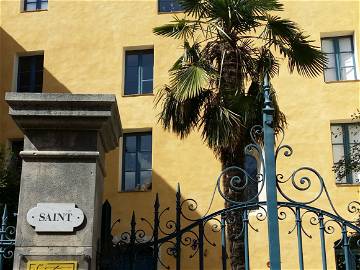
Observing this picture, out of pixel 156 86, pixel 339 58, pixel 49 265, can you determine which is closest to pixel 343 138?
pixel 339 58

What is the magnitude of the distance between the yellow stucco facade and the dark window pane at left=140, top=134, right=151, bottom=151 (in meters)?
0.30

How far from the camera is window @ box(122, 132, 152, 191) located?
59.3ft

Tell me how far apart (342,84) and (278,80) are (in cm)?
190

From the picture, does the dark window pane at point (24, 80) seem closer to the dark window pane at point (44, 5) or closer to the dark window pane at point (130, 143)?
the dark window pane at point (44, 5)

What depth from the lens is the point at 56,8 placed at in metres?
20.3

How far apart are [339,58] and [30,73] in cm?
1004

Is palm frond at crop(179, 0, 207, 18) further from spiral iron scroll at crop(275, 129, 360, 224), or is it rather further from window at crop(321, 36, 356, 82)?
window at crop(321, 36, 356, 82)

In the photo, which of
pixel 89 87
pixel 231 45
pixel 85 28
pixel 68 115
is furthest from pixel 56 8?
pixel 68 115

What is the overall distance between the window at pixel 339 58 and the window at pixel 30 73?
922 centimetres

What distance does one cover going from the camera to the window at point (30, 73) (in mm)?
19906

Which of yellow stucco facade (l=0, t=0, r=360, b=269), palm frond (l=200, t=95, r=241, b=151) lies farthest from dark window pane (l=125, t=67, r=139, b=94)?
palm frond (l=200, t=95, r=241, b=151)

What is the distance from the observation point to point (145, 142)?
18.4 m

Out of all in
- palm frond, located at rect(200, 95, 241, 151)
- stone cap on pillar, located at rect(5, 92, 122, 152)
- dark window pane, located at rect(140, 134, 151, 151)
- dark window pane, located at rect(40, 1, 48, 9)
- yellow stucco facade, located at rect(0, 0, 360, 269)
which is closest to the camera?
stone cap on pillar, located at rect(5, 92, 122, 152)

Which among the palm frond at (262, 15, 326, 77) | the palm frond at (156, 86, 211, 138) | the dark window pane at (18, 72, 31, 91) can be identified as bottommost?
the palm frond at (156, 86, 211, 138)
